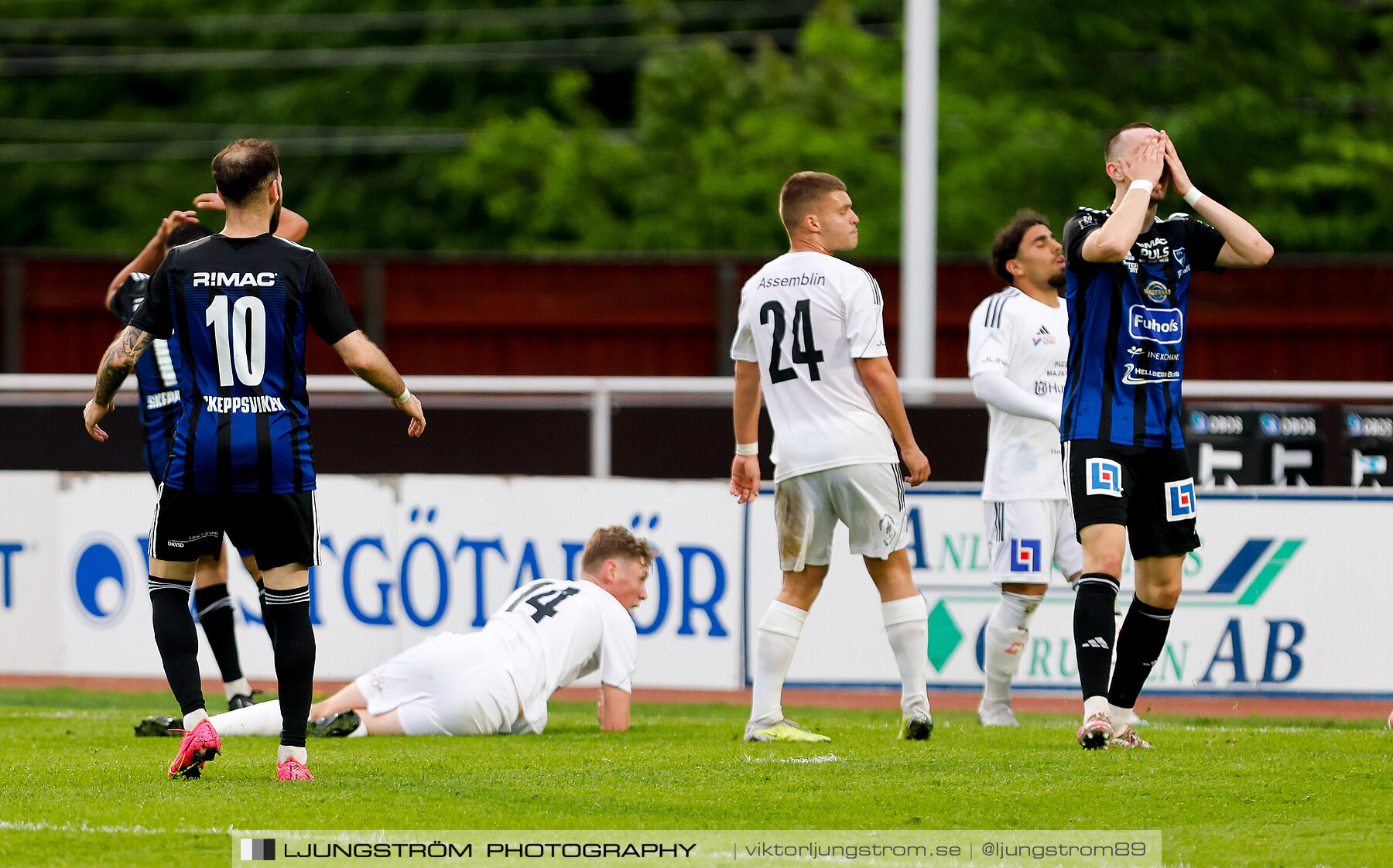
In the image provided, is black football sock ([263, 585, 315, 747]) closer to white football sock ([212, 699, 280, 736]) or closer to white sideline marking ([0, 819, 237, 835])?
white sideline marking ([0, 819, 237, 835])

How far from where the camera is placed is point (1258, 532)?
9.21m

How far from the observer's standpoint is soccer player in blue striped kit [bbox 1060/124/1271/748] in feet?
20.6

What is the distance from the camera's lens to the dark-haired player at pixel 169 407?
772cm

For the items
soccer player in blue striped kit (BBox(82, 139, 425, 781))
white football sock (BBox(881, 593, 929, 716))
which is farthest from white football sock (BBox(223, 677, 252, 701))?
white football sock (BBox(881, 593, 929, 716))

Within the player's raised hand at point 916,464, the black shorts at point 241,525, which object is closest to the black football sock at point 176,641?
the black shorts at point 241,525

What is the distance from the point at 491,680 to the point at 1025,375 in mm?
2646

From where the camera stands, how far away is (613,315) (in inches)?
671

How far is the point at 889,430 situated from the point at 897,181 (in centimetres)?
2105

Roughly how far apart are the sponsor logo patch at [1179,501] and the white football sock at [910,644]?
3.64 feet

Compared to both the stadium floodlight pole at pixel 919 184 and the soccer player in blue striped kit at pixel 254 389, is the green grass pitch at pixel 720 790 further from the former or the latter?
the stadium floodlight pole at pixel 919 184

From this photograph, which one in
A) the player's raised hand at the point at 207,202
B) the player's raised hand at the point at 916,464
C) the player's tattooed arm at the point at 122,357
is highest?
the player's raised hand at the point at 207,202

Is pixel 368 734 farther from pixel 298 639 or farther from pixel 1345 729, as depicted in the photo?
pixel 1345 729

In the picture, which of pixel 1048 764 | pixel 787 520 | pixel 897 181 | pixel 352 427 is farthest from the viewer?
pixel 897 181

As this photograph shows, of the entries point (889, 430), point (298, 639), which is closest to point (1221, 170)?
point (889, 430)
